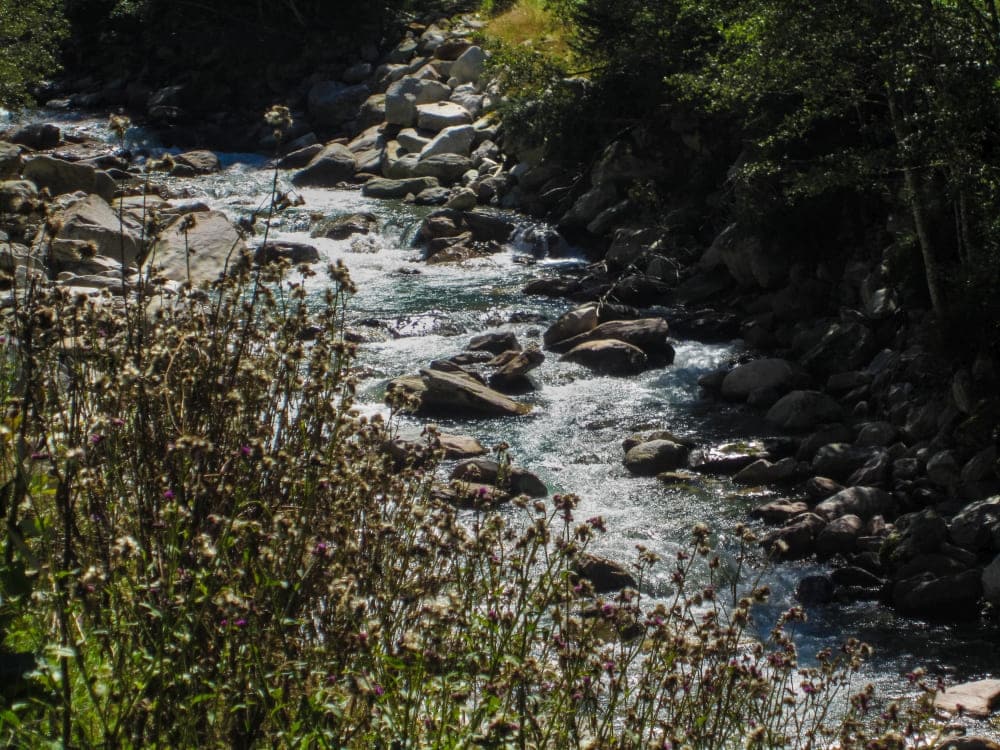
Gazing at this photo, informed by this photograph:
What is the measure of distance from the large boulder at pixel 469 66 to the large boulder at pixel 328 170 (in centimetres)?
441

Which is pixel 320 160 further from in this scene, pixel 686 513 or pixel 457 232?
pixel 686 513

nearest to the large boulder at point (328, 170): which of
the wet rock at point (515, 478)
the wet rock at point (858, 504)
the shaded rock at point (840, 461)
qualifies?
the wet rock at point (515, 478)

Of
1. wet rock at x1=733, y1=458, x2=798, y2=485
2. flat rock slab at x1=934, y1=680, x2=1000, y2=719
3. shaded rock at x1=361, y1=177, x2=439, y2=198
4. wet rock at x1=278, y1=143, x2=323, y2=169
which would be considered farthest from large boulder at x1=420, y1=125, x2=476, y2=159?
flat rock slab at x1=934, y1=680, x2=1000, y2=719

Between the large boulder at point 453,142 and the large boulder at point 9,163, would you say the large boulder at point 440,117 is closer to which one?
the large boulder at point 453,142

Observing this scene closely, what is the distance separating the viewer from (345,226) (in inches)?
790

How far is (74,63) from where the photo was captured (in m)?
33.8

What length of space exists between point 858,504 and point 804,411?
2324 millimetres

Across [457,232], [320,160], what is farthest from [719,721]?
[320,160]

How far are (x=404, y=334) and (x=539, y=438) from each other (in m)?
3.89

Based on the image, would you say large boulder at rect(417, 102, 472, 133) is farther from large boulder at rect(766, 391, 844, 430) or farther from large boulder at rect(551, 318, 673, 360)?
large boulder at rect(766, 391, 844, 430)

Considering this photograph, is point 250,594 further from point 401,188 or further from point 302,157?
point 302,157

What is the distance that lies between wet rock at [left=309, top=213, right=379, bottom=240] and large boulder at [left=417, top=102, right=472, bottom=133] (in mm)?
5469

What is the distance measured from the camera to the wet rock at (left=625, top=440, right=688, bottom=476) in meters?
10.9

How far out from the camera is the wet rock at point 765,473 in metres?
10.8
